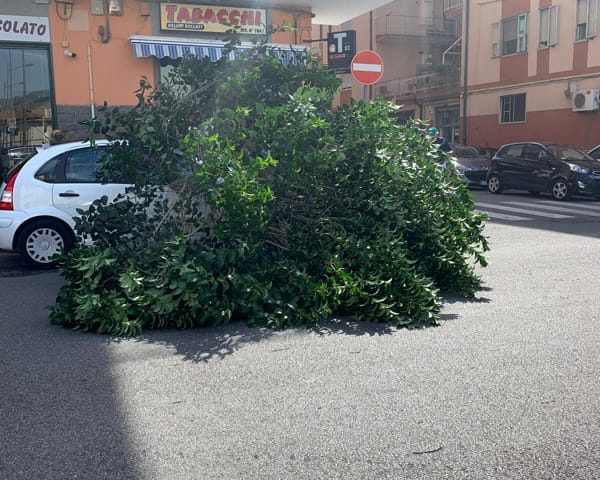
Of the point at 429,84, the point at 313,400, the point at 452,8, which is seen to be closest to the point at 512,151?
the point at 429,84

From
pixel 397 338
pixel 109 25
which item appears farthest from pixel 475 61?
pixel 397 338

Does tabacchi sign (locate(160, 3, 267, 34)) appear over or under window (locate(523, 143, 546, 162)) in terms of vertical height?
over

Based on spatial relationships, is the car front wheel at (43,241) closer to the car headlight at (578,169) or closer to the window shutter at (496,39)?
the car headlight at (578,169)

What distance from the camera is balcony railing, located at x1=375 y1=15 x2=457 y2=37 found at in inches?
1446

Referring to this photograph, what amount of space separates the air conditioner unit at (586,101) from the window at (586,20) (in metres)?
2.13

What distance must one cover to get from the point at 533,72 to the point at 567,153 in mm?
9942

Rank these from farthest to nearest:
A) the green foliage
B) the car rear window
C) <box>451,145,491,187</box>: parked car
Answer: <box>451,145,491,187</box>: parked car
the car rear window
the green foliage

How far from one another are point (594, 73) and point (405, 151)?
2031 cm

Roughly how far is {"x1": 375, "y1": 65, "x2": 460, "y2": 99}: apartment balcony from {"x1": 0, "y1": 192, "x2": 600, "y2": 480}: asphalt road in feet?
90.3

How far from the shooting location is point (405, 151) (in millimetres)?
6938

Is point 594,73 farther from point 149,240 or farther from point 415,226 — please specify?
point 149,240

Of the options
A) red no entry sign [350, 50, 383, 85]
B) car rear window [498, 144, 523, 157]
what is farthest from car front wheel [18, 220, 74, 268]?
car rear window [498, 144, 523, 157]

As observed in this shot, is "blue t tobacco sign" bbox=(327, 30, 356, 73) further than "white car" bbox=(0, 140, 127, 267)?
Yes

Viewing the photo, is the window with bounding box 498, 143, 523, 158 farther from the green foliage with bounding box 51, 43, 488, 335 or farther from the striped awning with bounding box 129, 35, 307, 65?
the green foliage with bounding box 51, 43, 488, 335
